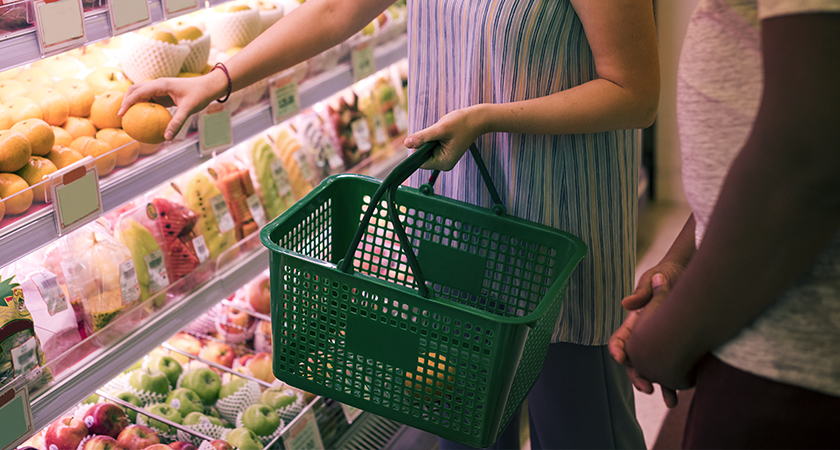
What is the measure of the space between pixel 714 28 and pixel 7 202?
3.66 feet

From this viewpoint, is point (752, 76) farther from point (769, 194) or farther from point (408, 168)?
point (408, 168)

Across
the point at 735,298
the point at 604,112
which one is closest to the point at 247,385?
the point at 604,112

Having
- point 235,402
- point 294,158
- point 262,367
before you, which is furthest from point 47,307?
point 294,158

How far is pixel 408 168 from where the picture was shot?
1.00m

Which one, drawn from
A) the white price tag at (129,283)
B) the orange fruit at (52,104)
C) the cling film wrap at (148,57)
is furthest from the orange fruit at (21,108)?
the white price tag at (129,283)

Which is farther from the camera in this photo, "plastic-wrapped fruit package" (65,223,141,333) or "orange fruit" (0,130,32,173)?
"plastic-wrapped fruit package" (65,223,141,333)

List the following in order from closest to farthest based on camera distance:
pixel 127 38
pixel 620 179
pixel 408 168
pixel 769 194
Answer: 1. pixel 769 194
2. pixel 408 168
3. pixel 620 179
4. pixel 127 38

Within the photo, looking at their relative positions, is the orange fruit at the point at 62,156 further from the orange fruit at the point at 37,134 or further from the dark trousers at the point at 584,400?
the dark trousers at the point at 584,400

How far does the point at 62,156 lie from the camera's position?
4.27 ft

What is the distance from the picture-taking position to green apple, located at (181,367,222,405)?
1.74m

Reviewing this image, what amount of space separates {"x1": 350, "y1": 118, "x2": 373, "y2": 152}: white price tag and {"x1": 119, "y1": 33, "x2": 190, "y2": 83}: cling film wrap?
2.87 feet

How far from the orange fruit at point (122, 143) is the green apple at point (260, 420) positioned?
69 cm

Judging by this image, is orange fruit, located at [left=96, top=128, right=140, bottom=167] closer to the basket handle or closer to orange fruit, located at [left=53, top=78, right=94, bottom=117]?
orange fruit, located at [left=53, top=78, right=94, bottom=117]

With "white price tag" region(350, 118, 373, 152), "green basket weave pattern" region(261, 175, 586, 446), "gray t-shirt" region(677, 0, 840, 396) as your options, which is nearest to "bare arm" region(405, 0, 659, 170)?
"green basket weave pattern" region(261, 175, 586, 446)
